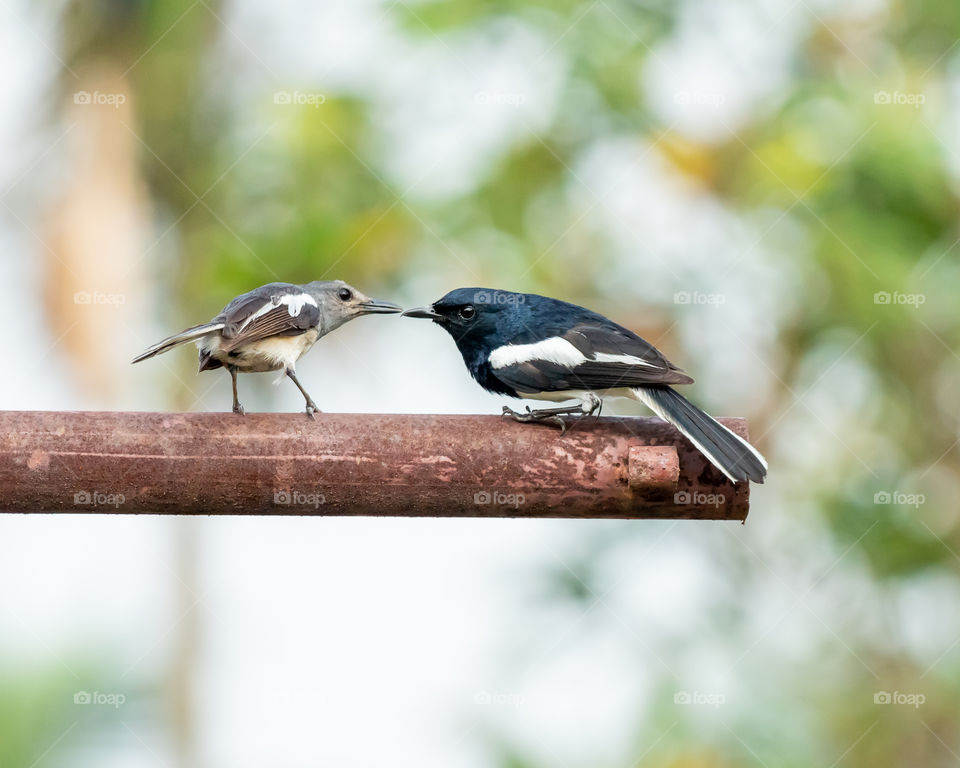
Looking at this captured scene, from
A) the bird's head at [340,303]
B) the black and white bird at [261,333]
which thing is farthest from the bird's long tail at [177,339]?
the bird's head at [340,303]

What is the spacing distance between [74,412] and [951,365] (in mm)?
6635

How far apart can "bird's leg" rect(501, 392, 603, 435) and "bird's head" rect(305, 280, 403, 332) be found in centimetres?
86

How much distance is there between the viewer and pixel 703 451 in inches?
122

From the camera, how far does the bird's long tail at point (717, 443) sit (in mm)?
3020

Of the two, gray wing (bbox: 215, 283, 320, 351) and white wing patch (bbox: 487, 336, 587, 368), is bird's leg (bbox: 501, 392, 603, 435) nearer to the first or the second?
white wing patch (bbox: 487, 336, 587, 368)

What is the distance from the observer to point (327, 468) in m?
2.89

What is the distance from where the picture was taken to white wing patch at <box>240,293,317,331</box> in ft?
12.0

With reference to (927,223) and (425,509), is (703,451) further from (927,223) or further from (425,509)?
(927,223)

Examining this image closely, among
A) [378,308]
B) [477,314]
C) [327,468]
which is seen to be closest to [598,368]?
[477,314]

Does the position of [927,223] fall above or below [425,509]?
above

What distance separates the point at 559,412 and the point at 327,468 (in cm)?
89

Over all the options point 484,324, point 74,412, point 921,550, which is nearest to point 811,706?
point 921,550

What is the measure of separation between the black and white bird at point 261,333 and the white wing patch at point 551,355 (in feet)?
2.22

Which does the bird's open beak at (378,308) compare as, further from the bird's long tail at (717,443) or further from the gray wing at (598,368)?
the bird's long tail at (717,443)
